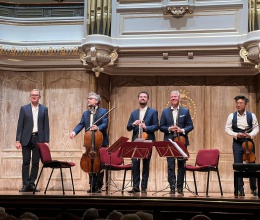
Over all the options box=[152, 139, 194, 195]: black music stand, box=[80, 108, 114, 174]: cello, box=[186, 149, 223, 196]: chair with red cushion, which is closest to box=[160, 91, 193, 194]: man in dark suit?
box=[186, 149, 223, 196]: chair with red cushion

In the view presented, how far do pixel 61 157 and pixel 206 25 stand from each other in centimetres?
321

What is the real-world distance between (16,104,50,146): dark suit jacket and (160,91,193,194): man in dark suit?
169cm

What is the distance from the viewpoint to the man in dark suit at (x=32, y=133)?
7.56 m

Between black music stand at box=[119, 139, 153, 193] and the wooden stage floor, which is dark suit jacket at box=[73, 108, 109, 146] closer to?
black music stand at box=[119, 139, 153, 193]

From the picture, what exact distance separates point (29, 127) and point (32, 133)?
10cm

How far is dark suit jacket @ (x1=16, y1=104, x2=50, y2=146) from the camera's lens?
24.8 ft

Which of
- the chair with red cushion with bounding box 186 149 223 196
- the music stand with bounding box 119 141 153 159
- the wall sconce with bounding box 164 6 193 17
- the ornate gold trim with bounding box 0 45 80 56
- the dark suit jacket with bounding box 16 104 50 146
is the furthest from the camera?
the ornate gold trim with bounding box 0 45 80 56

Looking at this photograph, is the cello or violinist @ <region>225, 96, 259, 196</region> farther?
violinist @ <region>225, 96, 259, 196</region>

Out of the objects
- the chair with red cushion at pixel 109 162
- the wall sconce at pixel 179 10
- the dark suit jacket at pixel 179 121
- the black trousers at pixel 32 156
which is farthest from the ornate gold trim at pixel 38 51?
the dark suit jacket at pixel 179 121

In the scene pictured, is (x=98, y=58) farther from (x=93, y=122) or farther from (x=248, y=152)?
(x=248, y=152)

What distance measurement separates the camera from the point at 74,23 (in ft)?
29.2

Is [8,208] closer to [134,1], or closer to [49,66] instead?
[49,66]

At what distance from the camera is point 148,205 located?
5688 millimetres

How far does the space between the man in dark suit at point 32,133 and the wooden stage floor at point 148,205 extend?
1.68 meters
